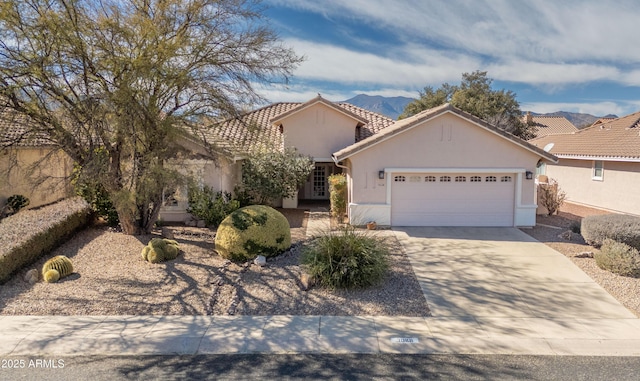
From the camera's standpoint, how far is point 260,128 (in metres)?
13.3

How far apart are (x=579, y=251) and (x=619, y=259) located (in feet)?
7.69

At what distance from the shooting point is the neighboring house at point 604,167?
64.8 feet

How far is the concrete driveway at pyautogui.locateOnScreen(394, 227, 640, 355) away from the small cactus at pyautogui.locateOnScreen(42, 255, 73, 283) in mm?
8694

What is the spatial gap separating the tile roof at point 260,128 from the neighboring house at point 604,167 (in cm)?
1137

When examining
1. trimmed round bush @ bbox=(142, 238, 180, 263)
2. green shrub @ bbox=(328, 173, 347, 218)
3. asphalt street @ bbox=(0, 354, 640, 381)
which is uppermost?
green shrub @ bbox=(328, 173, 347, 218)

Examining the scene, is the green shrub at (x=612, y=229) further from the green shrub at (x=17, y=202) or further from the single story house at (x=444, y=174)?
the green shrub at (x=17, y=202)

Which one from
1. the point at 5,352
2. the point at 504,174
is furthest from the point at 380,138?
the point at 5,352

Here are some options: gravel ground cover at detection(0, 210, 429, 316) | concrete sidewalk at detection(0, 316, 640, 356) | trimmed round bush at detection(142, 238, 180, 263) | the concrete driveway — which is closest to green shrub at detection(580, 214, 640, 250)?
the concrete driveway

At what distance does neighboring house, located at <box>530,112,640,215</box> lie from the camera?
19766mm

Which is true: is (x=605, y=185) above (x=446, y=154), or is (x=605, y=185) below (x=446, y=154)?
below

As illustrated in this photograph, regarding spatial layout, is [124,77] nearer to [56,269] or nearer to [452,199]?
[56,269]

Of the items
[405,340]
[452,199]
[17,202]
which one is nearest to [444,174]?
[452,199]

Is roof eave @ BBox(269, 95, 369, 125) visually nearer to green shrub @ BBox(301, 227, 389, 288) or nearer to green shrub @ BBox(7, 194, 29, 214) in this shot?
green shrub @ BBox(301, 227, 389, 288)

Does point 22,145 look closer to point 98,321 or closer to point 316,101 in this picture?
point 98,321
